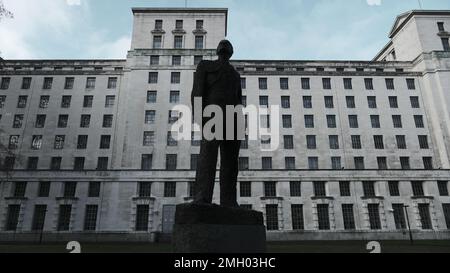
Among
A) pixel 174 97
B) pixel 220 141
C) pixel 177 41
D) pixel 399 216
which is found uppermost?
pixel 177 41

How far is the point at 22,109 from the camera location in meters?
44.3

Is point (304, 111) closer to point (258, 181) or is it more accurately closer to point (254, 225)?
point (258, 181)

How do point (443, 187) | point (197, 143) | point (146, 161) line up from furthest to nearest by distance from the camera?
1. point (197, 143)
2. point (146, 161)
3. point (443, 187)

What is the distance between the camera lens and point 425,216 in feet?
127

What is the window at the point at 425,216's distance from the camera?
126 feet

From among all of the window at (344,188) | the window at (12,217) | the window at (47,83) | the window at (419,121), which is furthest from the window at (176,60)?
the window at (419,121)

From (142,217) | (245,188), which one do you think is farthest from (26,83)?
A: (245,188)

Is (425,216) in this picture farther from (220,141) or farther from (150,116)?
(220,141)

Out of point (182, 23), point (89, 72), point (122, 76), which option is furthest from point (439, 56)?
point (89, 72)

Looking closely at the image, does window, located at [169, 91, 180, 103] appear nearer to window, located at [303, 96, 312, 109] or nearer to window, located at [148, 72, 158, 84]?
window, located at [148, 72, 158, 84]

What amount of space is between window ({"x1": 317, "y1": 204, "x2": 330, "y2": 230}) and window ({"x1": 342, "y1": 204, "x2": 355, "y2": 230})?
2.18 metres

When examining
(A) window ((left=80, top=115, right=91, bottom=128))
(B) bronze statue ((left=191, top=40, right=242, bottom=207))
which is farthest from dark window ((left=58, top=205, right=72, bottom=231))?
(B) bronze statue ((left=191, top=40, right=242, bottom=207))

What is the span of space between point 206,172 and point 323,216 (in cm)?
3644
